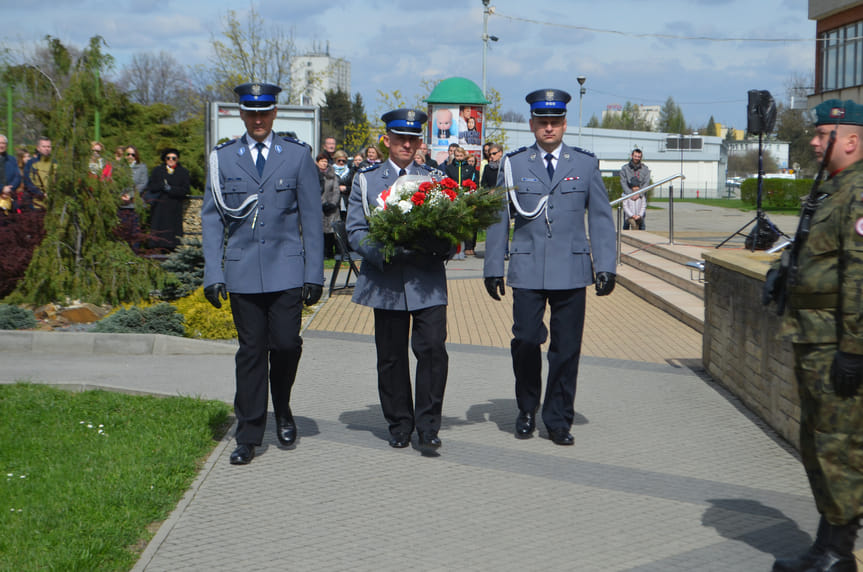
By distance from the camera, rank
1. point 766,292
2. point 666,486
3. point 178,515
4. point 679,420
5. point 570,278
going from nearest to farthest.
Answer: point 766,292
point 178,515
point 666,486
point 570,278
point 679,420

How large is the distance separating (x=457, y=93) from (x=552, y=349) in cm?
1742

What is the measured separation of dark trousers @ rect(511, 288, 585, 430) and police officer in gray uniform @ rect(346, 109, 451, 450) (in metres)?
0.57

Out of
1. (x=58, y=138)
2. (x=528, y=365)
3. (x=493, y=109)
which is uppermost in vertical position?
(x=493, y=109)

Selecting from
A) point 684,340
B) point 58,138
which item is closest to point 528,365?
point 684,340

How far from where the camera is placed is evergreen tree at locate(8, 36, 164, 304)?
11102mm

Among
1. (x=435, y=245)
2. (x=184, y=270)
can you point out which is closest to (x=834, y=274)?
(x=435, y=245)

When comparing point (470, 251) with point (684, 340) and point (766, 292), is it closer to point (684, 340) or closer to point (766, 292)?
point (684, 340)

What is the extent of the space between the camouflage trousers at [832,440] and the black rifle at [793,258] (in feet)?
0.79

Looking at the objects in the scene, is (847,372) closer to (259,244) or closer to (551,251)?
(551,251)

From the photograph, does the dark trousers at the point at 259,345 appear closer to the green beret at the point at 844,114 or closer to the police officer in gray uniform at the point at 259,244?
the police officer in gray uniform at the point at 259,244

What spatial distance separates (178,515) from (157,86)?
2119 inches

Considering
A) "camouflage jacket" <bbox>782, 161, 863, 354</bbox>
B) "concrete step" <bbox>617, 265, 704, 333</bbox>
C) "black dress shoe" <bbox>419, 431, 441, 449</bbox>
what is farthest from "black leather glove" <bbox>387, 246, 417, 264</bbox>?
"concrete step" <bbox>617, 265, 704, 333</bbox>

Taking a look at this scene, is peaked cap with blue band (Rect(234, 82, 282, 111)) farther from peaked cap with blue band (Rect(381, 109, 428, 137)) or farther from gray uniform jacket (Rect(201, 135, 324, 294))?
peaked cap with blue band (Rect(381, 109, 428, 137))

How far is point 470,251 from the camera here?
20297 millimetres
